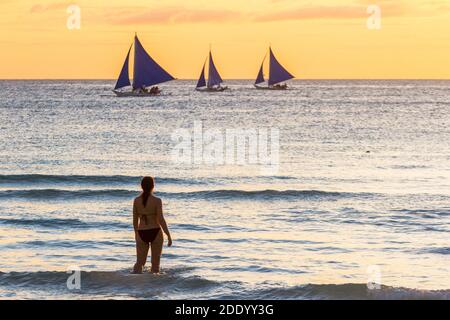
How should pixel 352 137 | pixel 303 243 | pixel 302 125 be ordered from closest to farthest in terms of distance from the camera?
pixel 303 243, pixel 352 137, pixel 302 125

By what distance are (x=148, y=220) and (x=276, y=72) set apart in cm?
10763

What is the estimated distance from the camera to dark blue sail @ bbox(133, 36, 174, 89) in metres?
84.1

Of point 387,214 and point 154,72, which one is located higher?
point 154,72

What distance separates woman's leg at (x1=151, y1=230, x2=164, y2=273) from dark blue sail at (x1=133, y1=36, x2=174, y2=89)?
2812 inches

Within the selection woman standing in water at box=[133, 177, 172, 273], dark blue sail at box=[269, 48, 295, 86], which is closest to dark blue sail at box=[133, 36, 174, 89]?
dark blue sail at box=[269, 48, 295, 86]

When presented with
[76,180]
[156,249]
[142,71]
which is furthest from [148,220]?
[142,71]

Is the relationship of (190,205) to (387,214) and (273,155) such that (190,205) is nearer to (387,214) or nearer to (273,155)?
(387,214)

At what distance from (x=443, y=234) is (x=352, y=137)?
34827mm

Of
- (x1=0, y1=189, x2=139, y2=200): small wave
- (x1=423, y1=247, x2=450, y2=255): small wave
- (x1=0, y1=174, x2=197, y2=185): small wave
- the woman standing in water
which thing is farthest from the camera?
(x1=0, y1=174, x2=197, y2=185): small wave

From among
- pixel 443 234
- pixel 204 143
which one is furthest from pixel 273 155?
pixel 443 234

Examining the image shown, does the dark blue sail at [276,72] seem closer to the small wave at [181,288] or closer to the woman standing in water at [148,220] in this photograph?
the small wave at [181,288]

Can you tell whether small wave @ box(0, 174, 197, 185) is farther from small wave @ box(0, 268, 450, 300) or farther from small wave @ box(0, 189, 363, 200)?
small wave @ box(0, 268, 450, 300)

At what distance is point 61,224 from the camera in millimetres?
20047

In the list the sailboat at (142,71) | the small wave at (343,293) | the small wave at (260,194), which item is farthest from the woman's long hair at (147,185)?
the sailboat at (142,71)
